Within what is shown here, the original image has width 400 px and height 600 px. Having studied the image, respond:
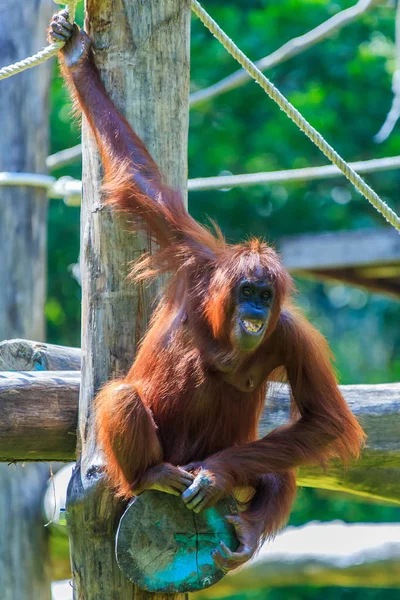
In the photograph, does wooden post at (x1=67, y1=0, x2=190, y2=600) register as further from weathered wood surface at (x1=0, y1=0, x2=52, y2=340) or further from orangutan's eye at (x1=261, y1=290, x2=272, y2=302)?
weathered wood surface at (x1=0, y1=0, x2=52, y2=340)

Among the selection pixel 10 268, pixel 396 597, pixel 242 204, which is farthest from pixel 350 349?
pixel 10 268

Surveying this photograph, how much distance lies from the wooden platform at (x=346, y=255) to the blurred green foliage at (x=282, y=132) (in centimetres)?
291

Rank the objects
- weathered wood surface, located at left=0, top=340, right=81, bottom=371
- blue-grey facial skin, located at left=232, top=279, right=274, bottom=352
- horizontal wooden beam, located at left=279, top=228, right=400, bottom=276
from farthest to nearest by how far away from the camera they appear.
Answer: horizontal wooden beam, located at left=279, top=228, right=400, bottom=276 → weathered wood surface, located at left=0, top=340, right=81, bottom=371 → blue-grey facial skin, located at left=232, top=279, right=274, bottom=352

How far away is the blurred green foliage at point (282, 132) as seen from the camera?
1074 centimetres

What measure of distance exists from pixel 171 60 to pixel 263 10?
7825mm

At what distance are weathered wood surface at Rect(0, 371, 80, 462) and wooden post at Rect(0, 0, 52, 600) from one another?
203cm

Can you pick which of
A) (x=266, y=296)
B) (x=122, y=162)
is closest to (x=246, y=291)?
(x=266, y=296)

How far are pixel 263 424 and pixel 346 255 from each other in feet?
10.4

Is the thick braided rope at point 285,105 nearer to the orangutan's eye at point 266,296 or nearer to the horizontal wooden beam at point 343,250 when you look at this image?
the orangutan's eye at point 266,296

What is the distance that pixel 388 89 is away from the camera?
36.3ft

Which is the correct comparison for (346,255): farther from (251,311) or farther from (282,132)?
(282,132)

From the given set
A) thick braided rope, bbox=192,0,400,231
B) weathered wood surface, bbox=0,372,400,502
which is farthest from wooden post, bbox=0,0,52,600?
thick braided rope, bbox=192,0,400,231

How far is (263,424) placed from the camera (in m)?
4.39

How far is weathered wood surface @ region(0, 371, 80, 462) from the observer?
3840mm
